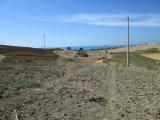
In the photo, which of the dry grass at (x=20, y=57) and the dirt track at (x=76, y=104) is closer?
the dirt track at (x=76, y=104)

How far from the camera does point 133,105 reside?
14.8 meters

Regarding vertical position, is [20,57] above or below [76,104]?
above

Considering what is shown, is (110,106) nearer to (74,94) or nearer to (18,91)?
(74,94)

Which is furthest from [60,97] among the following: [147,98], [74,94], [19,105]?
[147,98]

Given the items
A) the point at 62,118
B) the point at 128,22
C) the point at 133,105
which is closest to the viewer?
the point at 62,118

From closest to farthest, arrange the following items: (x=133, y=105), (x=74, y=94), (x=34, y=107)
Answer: (x=34, y=107) → (x=133, y=105) → (x=74, y=94)

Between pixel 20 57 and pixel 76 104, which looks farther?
pixel 20 57

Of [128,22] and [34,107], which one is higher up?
[128,22]

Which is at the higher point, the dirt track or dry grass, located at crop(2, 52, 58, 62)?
dry grass, located at crop(2, 52, 58, 62)

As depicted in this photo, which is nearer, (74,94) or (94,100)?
(94,100)

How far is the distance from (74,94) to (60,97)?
115 cm

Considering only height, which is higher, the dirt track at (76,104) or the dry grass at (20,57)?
the dry grass at (20,57)

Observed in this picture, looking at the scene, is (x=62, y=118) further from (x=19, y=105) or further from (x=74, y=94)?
(x=74, y=94)

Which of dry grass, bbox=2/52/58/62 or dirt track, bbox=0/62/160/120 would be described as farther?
dry grass, bbox=2/52/58/62
